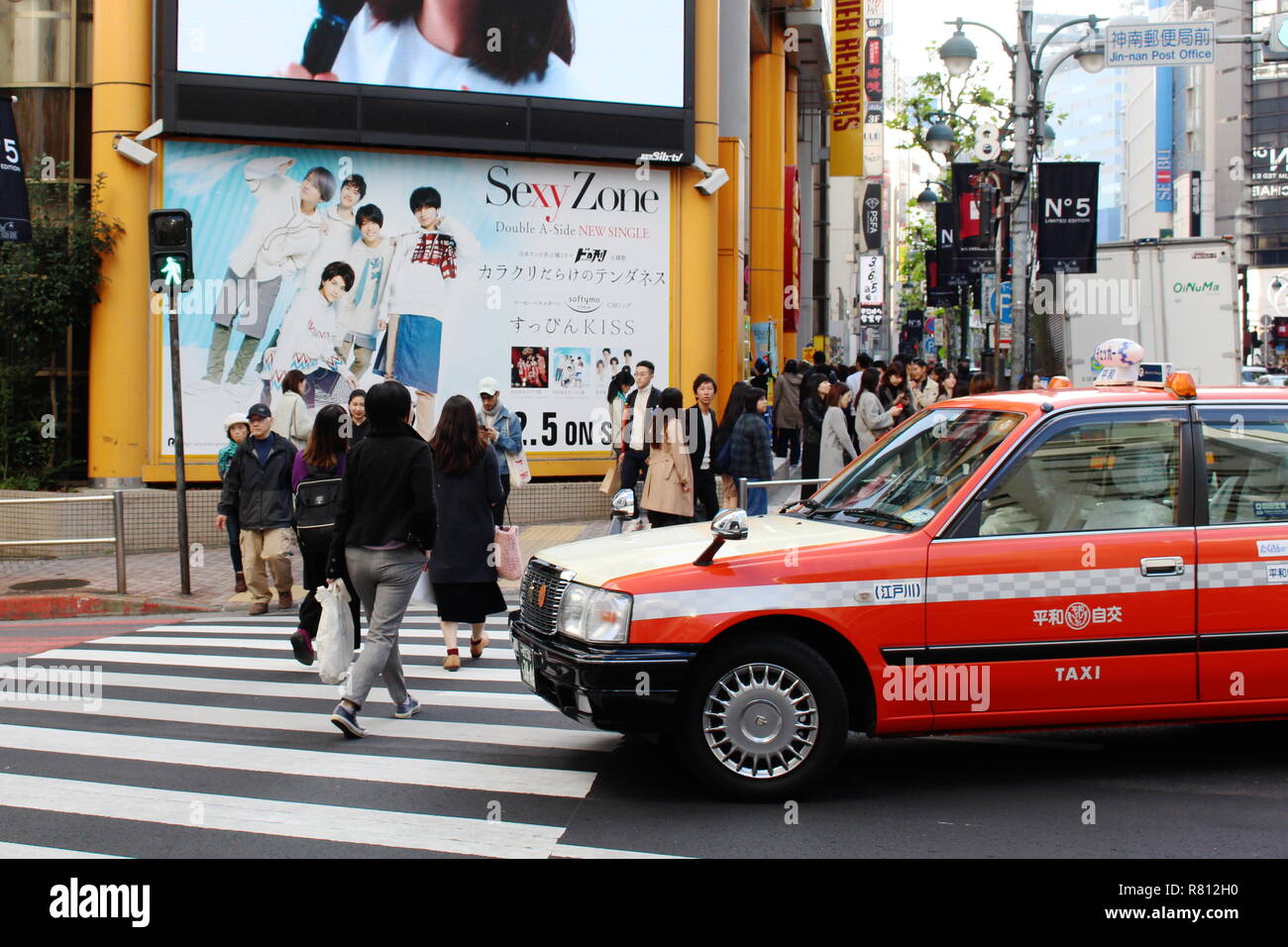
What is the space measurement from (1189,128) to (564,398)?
11673cm

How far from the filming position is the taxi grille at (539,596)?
22.1 ft

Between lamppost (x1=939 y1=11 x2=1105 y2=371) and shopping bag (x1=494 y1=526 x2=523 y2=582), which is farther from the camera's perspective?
lamppost (x1=939 y1=11 x2=1105 y2=371)

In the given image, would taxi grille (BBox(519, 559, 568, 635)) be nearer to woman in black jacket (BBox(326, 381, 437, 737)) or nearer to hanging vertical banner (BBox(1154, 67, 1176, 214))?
woman in black jacket (BBox(326, 381, 437, 737))

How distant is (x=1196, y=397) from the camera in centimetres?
692

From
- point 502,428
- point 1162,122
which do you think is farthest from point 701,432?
point 1162,122

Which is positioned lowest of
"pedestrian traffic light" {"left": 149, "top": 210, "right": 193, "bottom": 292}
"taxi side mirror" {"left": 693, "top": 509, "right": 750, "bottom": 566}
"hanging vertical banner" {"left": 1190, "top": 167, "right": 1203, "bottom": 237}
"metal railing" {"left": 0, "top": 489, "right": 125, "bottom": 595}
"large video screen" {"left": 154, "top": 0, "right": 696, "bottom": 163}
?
"metal railing" {"left": 0, "top": 489, "right": 125, "bottom": 595}

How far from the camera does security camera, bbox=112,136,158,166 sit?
651 inches

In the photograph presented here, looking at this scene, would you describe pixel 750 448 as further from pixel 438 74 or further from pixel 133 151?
pixel 133 151

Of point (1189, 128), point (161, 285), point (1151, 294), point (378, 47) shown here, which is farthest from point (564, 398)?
point (1189, 128)

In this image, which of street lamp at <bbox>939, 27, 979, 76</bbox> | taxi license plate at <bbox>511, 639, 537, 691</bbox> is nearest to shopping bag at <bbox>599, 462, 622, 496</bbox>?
taxi license plate at <bbox>511, 639, 537, 691</bbox>

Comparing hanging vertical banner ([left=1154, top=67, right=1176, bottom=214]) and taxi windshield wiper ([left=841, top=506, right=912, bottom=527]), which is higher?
hanging vertical banner ([left=1154, top=67, right=1176, bottom=214])

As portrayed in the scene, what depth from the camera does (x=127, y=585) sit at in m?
13.9

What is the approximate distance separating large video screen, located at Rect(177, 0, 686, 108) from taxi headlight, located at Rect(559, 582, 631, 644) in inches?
494
